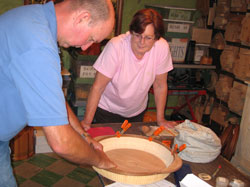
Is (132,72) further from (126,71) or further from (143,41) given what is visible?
(143,41)

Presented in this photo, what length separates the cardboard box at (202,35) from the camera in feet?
11.0

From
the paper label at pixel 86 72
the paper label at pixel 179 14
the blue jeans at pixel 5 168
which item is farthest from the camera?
the paper label at pixel 179 14

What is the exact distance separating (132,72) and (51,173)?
1.37 m

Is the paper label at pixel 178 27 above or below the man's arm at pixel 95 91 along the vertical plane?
above

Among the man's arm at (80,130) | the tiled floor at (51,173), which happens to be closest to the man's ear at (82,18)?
the man's arm at (80,130)

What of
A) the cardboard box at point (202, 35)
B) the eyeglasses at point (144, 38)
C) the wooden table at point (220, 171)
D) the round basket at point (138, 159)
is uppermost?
the eyeglasses at point (144, 38)

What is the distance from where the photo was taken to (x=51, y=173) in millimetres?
2496

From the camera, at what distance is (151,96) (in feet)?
12.8

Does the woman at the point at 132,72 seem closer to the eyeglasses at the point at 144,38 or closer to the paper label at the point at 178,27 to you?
the eyeglasses at the point at 144,38

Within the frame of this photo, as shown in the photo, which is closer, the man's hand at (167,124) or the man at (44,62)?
the man at (44,62)

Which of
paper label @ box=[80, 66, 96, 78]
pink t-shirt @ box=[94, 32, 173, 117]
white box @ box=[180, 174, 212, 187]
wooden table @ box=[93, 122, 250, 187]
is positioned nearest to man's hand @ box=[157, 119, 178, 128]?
pink t-shirt @ box=[94, 32, 173, 117]

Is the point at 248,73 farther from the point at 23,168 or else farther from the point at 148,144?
the point at 23,168

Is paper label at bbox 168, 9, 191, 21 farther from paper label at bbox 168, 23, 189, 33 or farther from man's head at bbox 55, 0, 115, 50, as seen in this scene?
man's head at bbox 55, 0, 115, 50

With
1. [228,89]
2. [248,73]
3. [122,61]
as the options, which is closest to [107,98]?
[122,61]
